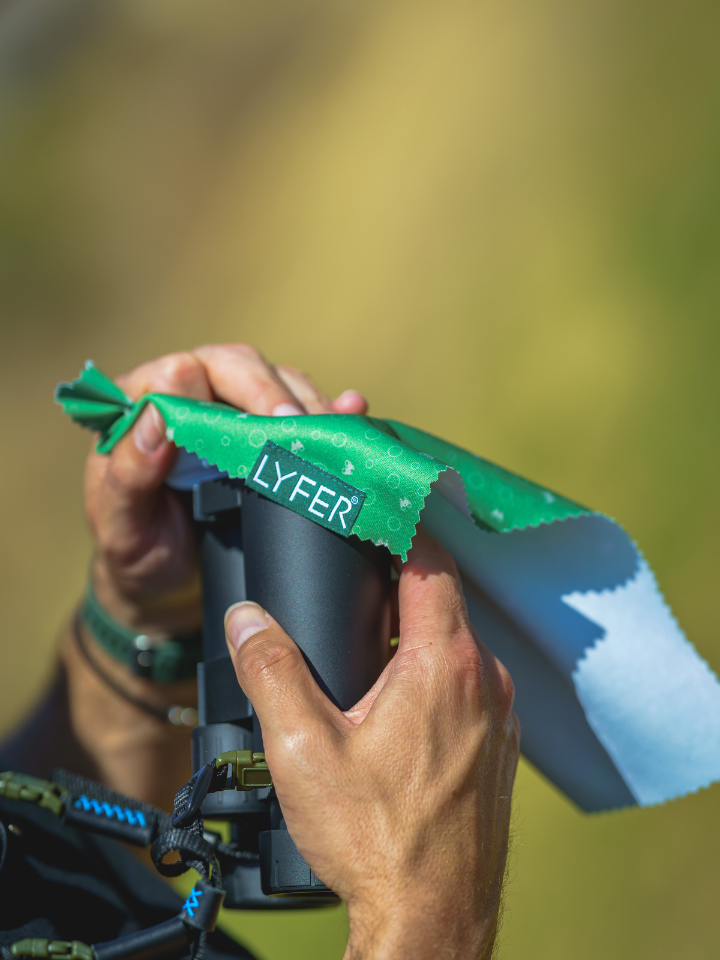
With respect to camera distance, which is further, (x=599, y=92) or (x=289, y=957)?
(x=599, y=92)

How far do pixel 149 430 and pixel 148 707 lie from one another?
45 cm

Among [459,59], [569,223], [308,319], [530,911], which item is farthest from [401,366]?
[530,911]

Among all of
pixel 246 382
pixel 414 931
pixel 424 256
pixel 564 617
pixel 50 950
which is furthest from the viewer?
pixel 424 256

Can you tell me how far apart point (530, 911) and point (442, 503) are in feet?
4.05

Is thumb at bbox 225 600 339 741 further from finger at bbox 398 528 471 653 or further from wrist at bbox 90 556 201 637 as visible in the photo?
wrist at bbox 90 556 201 637

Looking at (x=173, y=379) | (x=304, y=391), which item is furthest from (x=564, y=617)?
(x=173, y=379)

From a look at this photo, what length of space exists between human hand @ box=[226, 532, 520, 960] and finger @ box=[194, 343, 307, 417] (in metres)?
0.30

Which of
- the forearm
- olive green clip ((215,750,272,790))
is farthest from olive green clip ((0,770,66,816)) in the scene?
the forearm

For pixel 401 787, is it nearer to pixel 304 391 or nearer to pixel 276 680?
pixel 276 680

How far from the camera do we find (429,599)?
54 cm

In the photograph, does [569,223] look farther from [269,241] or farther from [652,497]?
[269,241]

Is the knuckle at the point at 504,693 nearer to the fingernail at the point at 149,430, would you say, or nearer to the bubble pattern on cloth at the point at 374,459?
the bubble pattern on cloth at the point at 374,459

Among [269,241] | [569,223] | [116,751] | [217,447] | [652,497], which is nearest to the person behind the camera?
[217,447]

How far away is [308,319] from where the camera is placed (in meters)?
2.32
